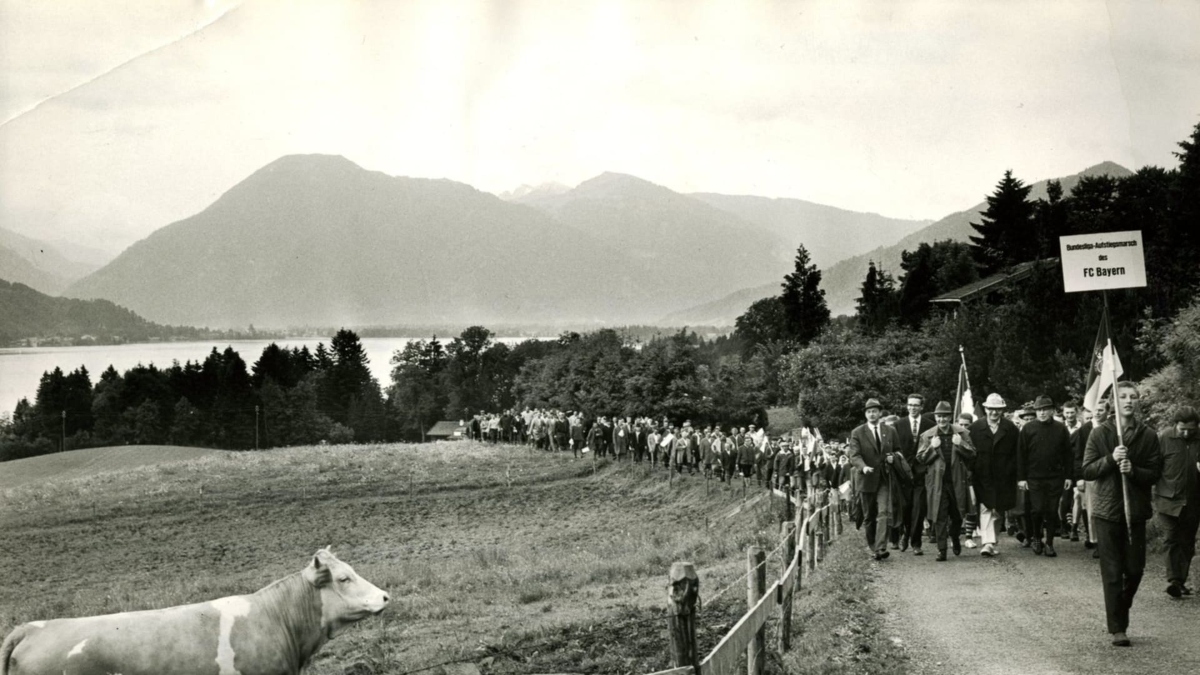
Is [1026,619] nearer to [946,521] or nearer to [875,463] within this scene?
[946,521]

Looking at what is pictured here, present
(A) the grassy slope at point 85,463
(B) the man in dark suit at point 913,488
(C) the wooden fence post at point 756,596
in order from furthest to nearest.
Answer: (A) the grassy slope at point 85,463
(B) the man in dark suit at point 913,488
(C) the wooden fence post at point 756,596

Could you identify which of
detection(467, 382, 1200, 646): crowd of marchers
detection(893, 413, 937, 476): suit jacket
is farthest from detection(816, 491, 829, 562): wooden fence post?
detection(893, 413, 937, 476): suit jacket

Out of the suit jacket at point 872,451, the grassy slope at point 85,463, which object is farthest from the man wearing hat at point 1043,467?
the grassy slope at point 85,463

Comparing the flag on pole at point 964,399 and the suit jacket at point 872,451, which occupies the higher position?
the flag on pole at point 964,399

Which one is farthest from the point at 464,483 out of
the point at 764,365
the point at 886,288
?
the point at 886,288

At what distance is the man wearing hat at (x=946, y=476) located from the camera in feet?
46.8

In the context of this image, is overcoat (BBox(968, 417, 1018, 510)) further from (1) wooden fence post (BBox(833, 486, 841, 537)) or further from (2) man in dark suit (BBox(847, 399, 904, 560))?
(1) wooden fence post (BBox(833, 486, 841, 537))

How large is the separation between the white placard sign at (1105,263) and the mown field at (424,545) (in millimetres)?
5816

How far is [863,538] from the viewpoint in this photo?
1783 centimetres

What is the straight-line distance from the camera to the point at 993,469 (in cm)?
1474

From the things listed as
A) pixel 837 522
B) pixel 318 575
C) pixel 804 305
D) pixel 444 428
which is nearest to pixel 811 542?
pixel 837 522

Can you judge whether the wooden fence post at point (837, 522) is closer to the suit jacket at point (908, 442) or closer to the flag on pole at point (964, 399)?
the flag on pole at point (964, 399)

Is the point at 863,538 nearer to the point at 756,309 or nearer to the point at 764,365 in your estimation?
the point at 764,365

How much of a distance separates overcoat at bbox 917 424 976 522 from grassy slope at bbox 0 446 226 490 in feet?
189
